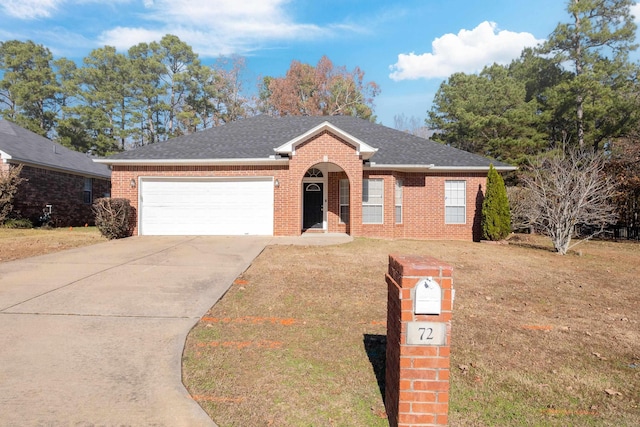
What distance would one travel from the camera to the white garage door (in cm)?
1302

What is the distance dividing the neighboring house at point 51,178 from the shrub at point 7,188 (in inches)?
23.2

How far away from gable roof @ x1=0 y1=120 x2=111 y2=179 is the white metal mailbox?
20.6 metres

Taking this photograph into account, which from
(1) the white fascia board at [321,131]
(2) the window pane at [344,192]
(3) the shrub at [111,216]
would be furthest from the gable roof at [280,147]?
(3) the shrub at [111,216]

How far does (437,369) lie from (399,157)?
12.4m

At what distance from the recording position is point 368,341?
398 centimetres

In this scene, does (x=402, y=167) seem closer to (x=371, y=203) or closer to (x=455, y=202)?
(x=371, y=203)

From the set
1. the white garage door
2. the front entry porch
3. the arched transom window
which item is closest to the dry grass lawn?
the white garage door

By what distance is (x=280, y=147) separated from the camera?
39.9ft

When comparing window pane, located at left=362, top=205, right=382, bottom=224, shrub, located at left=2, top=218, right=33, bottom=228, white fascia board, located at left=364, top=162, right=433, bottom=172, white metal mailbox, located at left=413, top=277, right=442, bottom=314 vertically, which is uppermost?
white fascia board, located at left=364, top=162, right=433, bottom=172

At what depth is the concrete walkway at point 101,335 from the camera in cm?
263

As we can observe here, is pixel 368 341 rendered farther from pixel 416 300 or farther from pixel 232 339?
pixel 416 300

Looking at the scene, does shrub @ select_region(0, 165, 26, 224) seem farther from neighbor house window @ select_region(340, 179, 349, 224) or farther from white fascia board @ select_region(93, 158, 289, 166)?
neighbor house window @ select_region(340, 179, 349, 224)

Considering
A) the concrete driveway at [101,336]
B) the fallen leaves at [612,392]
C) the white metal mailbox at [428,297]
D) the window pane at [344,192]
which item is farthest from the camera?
the window pane at [344,192]

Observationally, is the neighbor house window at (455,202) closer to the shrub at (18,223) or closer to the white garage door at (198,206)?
the white garage door at (198,206)
